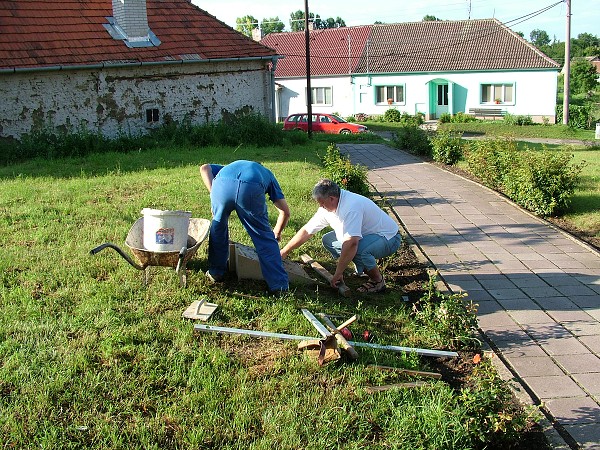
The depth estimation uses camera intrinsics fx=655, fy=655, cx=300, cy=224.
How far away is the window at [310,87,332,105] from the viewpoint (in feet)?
147

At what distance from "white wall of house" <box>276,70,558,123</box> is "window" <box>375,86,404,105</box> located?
0.78ft

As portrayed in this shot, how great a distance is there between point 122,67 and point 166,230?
43.1ft

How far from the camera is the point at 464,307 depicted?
578 cm

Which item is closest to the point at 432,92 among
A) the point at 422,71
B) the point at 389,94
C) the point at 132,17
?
the point at 422,71

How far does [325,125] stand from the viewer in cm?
3275

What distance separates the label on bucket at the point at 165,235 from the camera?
6.06m

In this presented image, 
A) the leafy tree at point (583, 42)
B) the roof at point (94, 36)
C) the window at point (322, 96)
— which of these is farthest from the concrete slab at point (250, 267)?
the leafy tree at point (583, 42)

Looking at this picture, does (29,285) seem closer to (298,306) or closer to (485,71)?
(298,306)

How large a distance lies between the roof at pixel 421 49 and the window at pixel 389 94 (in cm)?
119

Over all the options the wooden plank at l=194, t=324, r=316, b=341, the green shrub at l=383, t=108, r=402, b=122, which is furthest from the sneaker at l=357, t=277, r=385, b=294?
the green shrub at l=383, t=108, r=402, b=122

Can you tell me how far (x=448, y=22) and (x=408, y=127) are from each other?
25.3 metres

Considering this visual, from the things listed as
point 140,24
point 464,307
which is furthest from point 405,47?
point 464,307

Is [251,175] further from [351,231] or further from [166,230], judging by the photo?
[351,231]

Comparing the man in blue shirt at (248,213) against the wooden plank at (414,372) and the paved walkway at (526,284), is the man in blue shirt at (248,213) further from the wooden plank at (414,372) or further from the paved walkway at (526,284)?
the paved walkway at (526,284)
